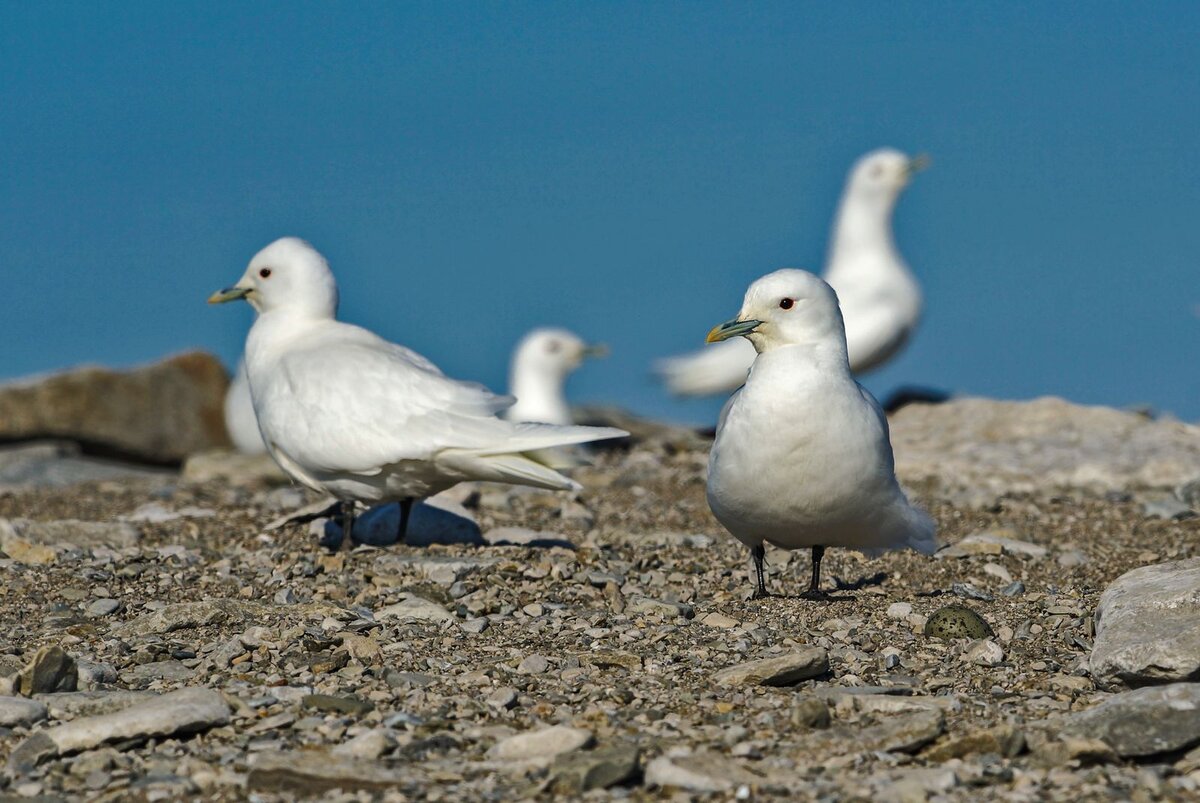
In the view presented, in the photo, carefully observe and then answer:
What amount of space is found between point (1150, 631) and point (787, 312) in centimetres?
207

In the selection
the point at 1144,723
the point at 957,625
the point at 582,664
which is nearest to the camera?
the point at 1144,723

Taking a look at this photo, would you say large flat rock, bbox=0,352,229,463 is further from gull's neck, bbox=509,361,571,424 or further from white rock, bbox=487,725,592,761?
white rock, bbox=487,725,592,761

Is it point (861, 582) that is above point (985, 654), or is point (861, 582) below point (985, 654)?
above

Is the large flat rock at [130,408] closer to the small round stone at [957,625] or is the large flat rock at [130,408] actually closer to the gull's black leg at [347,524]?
the gull's black leg at [347,524]

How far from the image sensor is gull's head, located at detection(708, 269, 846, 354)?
22.2ft

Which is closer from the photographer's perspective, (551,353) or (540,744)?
(540,744)

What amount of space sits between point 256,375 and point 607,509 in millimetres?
2636

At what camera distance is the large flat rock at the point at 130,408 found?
56.2ft

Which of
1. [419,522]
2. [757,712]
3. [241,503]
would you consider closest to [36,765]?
[757,712]

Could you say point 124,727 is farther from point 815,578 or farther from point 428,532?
point 428,532

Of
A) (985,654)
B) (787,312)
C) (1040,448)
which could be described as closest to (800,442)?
(787,312)

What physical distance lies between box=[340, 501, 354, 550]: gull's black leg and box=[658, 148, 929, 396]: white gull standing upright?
8027 millimetres

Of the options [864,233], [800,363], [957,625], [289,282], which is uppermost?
[864,233]

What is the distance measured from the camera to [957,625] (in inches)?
243
